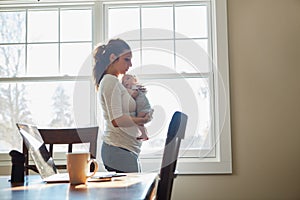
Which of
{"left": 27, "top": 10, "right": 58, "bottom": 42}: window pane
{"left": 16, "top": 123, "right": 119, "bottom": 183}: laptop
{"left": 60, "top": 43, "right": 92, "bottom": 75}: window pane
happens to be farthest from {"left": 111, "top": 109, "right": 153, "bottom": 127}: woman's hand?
{"left": 27, "top": 10, "right": 58, "bottom": 42}: window pane

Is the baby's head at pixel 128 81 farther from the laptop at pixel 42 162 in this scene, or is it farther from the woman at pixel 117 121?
the laptop at pixel 42 162

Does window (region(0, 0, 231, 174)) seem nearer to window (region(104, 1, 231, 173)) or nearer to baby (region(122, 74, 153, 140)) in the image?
window (region(104, 1, 231, 173))

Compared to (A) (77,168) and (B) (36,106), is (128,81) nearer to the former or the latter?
(B) (36,106)

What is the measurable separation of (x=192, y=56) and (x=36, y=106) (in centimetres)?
133

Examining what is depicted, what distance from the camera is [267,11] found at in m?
3.46

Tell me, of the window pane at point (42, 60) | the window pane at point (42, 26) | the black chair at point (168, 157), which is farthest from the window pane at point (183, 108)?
the black chair at point (168, 157)

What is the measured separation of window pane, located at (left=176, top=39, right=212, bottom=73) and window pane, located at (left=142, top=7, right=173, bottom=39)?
139mm

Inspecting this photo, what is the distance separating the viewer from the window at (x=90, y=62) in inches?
139

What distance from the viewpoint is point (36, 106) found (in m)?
3.65

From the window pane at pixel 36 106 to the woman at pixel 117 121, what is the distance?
3.40 ft

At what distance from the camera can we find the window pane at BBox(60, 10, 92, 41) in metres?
3.68

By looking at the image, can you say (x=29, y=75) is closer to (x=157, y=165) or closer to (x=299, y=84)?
(x=157, y=165)

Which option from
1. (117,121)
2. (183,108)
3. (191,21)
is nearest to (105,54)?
(117,121)

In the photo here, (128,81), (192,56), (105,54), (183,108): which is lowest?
(183,108)
